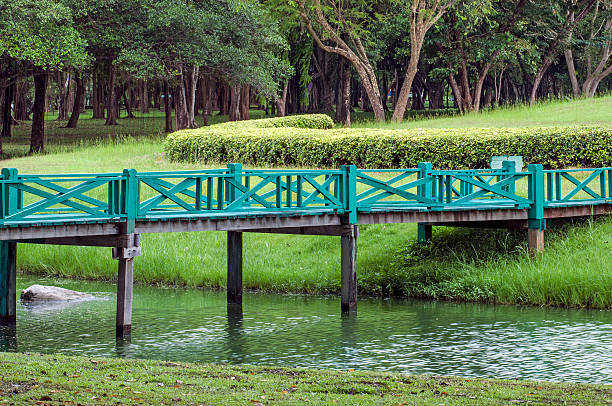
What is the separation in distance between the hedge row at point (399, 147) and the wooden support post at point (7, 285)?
535 inches

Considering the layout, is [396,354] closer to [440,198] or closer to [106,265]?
[440,198]

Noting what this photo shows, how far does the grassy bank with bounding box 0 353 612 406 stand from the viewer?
998 cm


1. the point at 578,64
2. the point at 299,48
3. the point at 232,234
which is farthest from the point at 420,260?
the point at 578,64

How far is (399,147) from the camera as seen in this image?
2936 cm

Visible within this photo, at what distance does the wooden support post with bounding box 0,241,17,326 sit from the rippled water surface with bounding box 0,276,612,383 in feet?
1.16

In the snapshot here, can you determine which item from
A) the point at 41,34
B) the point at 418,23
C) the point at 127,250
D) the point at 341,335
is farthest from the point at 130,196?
the point at 418,23

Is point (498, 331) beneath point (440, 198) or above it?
beneath

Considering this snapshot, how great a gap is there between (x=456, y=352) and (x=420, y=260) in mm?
7845

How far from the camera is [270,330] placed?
17953 millimetres

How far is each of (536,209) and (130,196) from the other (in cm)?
997

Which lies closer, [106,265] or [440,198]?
[440,198]

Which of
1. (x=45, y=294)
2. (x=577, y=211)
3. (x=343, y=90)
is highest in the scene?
(x=343, y=90)

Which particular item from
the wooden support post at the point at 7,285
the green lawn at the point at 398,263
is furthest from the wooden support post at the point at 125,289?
the green lawn at the point at 398,263

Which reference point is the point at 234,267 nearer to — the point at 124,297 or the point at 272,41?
the point at 124,297
